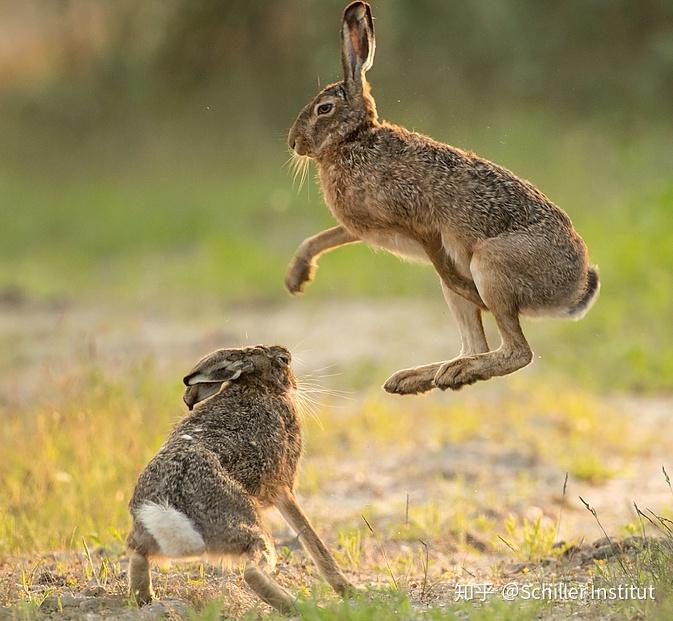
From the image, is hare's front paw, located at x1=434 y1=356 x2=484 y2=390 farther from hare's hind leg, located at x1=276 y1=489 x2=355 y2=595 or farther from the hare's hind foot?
hare's hind leg, located at x1=276 y1=489 x2=355 y2=595

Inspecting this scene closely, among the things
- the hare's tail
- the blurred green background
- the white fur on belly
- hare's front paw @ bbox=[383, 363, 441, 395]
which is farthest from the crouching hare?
the blurred green background

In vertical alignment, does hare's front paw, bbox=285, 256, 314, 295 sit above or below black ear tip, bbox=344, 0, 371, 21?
below

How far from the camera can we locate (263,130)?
61.4 feet

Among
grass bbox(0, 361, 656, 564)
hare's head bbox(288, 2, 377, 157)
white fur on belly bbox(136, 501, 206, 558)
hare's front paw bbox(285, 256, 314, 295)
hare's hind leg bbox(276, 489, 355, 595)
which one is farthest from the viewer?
grass bbox(0, 361, 656, 564)

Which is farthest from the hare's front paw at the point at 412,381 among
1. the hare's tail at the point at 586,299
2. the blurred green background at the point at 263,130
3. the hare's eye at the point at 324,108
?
the blurred green background at the point at 263,130

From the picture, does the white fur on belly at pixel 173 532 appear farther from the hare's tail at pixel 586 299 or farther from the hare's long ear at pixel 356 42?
the hare's long ear at pixel 356 42

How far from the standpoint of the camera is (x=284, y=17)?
65.4 feet

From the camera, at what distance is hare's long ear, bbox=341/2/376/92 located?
5.83m

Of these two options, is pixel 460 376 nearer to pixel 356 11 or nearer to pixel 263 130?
pixel 356 11

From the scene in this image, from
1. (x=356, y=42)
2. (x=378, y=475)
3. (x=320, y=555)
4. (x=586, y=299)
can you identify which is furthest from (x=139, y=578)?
(x=378, y=475)

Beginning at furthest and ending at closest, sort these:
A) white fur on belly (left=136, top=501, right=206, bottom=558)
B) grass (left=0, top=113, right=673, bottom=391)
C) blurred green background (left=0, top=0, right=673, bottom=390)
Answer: blurred green background (left=0, top=0, right=673, bottom=390) → grass (left=0, top=113, right=673, bottom=391) → white fur on belly (left=136, top=501, right=206, bottom=558)

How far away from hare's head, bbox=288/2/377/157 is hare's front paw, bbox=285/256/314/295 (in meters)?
0.55

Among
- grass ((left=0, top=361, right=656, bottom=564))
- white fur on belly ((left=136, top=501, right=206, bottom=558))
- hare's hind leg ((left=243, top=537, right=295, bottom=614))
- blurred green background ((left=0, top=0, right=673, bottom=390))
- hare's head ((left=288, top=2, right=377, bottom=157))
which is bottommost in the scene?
hare's hind leg ((left=243, top=537, right=295, bottom=614))

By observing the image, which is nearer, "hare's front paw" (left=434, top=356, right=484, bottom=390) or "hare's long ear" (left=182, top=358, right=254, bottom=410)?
"hare's long ear" (left=182, top=358, right=254, bottom=410)
